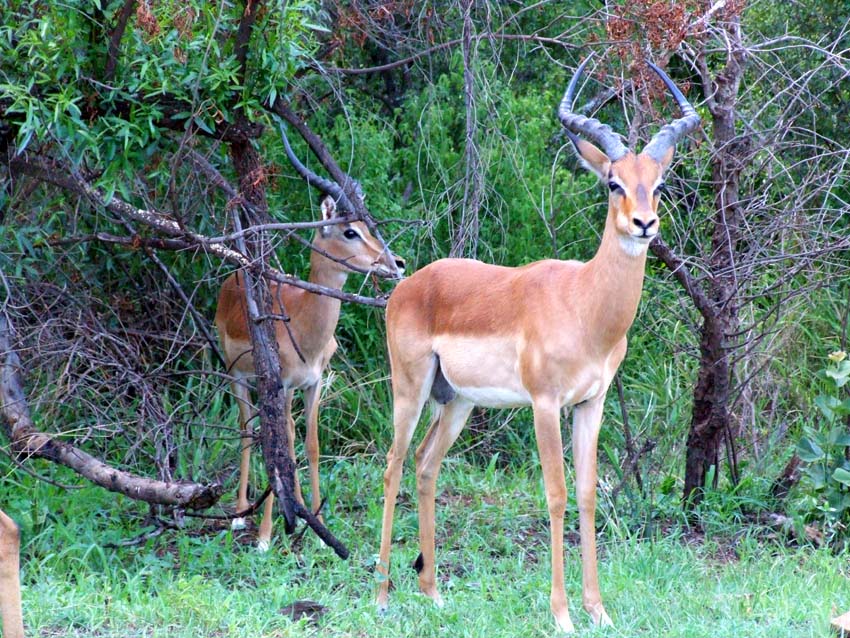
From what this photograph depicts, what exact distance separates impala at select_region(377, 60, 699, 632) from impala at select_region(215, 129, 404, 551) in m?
1.16

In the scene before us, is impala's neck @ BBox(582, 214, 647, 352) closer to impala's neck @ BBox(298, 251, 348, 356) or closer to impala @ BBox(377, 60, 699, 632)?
impala @ BBox(377, 60, 699, 632)

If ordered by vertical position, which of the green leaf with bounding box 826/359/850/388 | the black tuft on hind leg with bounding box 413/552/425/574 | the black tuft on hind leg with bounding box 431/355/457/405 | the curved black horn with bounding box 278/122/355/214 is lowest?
the black tuft on hind leg with bounding box 413/552/425/574

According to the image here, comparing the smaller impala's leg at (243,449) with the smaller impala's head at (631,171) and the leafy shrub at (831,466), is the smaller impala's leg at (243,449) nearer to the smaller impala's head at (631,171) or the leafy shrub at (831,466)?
the smaller impala's head at (631,171)

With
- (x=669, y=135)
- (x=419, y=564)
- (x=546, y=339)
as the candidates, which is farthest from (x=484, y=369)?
(x=669, y=135)

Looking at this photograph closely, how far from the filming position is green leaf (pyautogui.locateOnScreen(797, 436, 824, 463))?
19.7ft

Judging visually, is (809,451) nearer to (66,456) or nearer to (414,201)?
(414,201)

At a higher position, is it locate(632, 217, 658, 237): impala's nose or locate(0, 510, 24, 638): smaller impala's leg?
locate(632, 217, 658, 237): impala's nose

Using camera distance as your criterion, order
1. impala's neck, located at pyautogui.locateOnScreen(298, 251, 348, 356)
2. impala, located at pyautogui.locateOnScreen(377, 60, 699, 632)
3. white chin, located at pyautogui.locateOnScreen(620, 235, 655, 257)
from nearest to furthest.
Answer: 1. white chin, located at pyautogui.locateOnScreen(620, 235, 655, 257)
2. impala, located at pyautogui.locateOnScreen(377, 60, 699, 632)
3. impala's neck, located at pyautogui.locateOnScreen(298, 251, 348, 356)

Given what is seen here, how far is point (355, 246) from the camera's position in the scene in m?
7.09

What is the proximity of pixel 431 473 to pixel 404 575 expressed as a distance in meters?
0.54

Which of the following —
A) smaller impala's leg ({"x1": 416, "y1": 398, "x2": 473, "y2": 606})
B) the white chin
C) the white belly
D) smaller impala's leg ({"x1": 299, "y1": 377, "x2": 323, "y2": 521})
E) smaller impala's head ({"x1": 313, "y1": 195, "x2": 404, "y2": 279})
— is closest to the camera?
the white chin

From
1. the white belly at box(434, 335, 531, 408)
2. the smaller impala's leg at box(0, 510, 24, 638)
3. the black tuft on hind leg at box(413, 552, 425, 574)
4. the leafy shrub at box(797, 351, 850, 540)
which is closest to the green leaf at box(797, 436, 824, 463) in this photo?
the leafy shrub at box(797, 351, 850, 540)

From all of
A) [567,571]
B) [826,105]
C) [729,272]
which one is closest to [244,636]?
[567,571]

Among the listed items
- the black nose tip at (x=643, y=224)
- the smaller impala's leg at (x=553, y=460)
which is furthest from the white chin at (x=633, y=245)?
the smaller impala's leg at (x=553, y=460)
